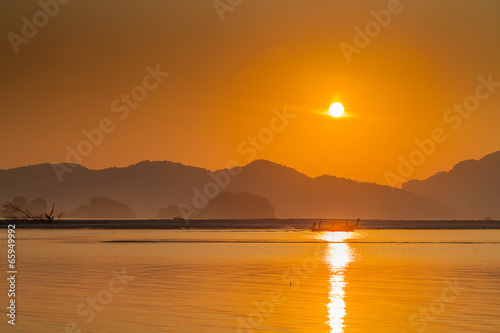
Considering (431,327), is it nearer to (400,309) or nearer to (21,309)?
(400,309)

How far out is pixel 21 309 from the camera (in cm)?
3181

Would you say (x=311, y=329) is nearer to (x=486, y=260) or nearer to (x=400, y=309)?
(x=400, y=309)

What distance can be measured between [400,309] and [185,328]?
34.5 ft

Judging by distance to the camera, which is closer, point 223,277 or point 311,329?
point 311,329

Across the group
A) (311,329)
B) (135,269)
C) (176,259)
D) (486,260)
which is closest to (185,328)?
(311,329)

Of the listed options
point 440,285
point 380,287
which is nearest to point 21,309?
point 380,287

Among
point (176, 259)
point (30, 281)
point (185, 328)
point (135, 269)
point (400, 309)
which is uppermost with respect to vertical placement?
point (176, 259)

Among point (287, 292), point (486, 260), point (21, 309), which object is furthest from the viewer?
point (486, 260)

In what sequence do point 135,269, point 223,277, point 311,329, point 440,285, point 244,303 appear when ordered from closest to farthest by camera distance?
point 311,329 → point 244,303 → point 440,285 → point 223,277 → point 135,269

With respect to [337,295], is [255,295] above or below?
below

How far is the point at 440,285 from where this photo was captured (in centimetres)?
4188

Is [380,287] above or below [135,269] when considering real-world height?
below

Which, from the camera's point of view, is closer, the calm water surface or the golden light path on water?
the golden light path on water

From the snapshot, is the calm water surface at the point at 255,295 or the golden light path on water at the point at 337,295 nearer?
the golden light path on water at the point at 337,295
